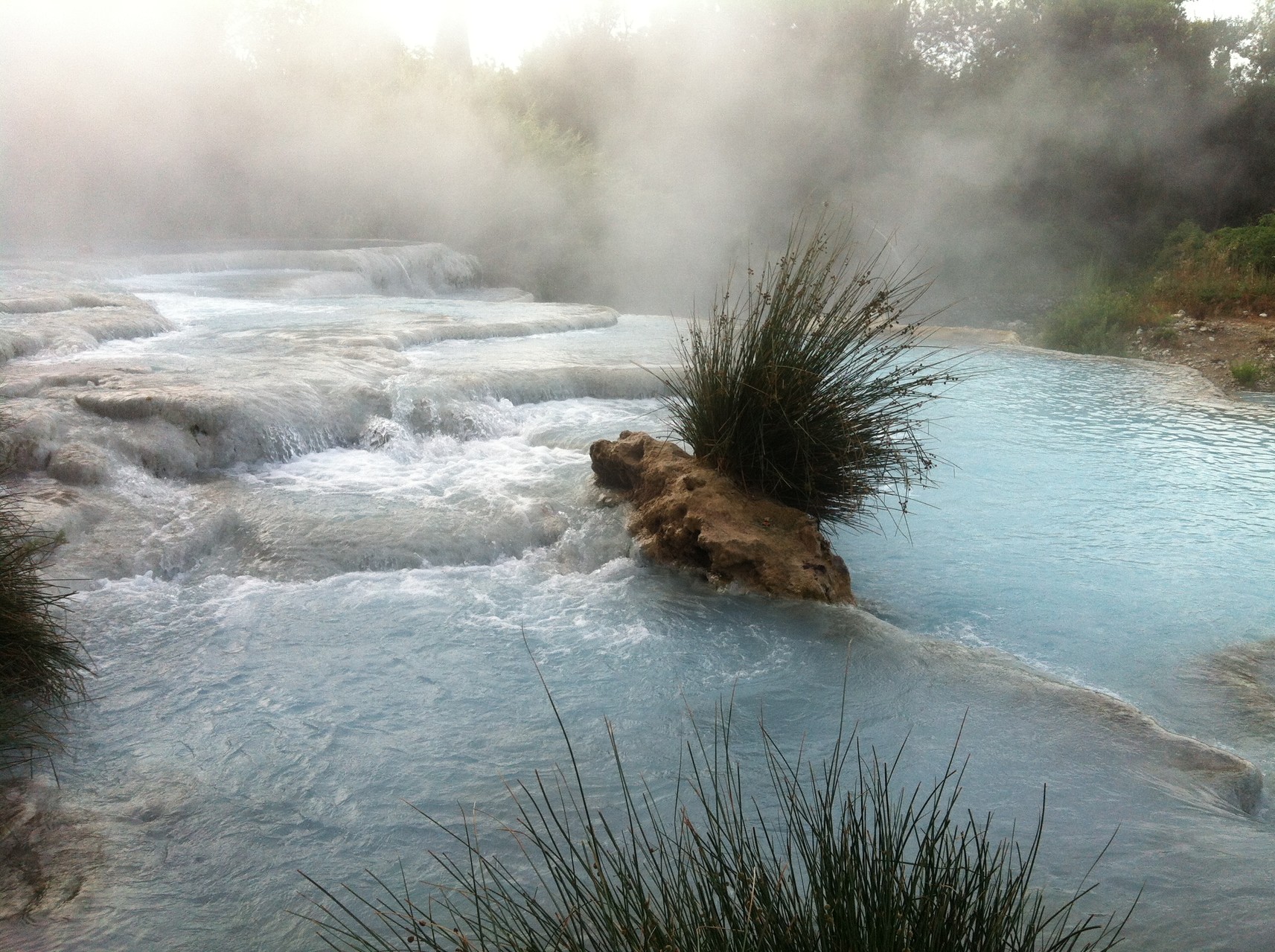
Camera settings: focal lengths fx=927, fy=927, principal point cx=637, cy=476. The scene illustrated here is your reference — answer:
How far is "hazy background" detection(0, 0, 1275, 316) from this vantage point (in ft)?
46.0

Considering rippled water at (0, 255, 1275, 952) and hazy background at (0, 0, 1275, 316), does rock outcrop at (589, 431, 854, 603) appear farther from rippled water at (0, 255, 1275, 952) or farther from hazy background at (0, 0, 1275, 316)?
hazy background at (0, 0, 1275, 316)

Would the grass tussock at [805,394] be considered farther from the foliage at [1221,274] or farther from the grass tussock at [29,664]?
the foliage at [1221,274]

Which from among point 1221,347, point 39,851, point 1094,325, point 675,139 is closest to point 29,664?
point 39,851

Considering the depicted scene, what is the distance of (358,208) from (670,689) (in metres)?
15.3

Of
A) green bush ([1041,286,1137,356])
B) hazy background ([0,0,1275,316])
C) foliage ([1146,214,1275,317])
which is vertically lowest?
green bush ([1041,286,1137,356])

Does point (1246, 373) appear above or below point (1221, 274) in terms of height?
below

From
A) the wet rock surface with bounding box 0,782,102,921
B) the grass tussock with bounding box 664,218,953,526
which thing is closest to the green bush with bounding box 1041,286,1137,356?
the grass tussock with bounding box 664,218,953,526

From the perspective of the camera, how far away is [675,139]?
16.7 metres

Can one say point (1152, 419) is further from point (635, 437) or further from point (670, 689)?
point (670, 689)

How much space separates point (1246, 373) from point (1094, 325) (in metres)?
2.62

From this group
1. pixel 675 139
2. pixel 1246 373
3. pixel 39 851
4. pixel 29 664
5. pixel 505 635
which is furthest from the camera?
pixel 675 139

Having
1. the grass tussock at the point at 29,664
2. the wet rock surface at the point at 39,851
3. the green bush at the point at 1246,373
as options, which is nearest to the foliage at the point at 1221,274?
the green bush at the point at 1246,373

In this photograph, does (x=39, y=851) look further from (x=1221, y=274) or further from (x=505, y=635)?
(x=1221, y=274)

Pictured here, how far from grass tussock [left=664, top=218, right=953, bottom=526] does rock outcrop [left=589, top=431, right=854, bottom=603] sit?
12 cm
